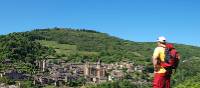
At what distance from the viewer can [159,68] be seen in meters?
14.9

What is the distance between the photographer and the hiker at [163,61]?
14688 mm

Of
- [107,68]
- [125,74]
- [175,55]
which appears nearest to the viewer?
[175,55]

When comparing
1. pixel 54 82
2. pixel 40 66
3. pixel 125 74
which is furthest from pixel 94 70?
pixel 54 82

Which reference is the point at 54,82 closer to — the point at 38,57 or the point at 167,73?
the point at 38,57

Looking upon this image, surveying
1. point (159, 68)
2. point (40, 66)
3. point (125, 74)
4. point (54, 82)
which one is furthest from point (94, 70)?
point (159, 68)

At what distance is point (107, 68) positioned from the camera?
196375 millimetres

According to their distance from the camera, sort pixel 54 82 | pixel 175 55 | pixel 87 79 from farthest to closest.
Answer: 1. pixel 87 79
2. pixel 54 82
3. pixel 175 55

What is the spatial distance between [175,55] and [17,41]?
579 ft

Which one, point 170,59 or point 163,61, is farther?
point 163,61

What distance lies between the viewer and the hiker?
14688 mm

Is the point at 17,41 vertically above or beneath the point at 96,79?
above

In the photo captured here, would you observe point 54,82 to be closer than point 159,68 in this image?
No

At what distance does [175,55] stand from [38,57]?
172 metres

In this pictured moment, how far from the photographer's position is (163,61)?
14781mm
